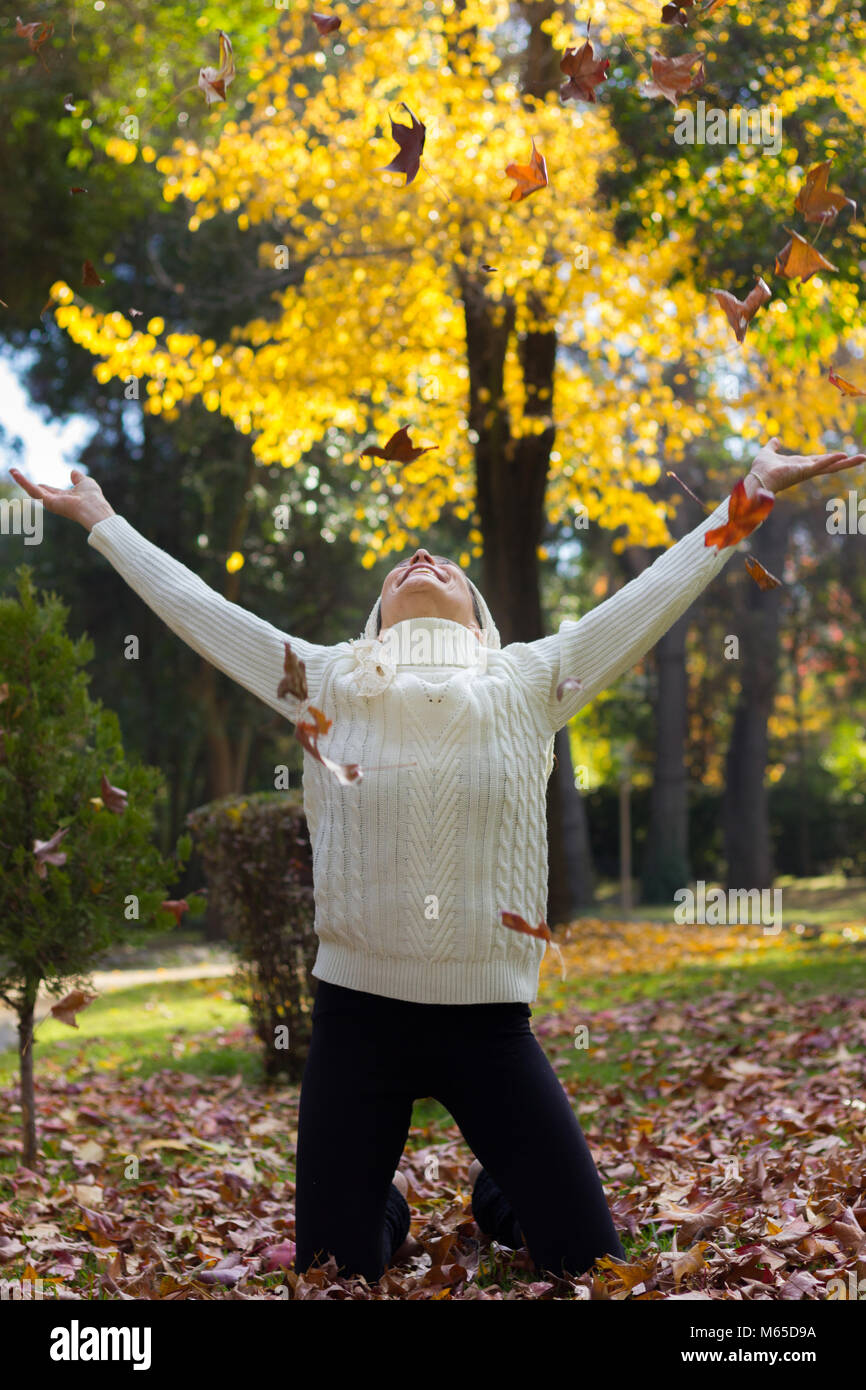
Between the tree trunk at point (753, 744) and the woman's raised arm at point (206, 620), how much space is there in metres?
17.5

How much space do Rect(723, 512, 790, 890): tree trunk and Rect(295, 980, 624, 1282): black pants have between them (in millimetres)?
17623

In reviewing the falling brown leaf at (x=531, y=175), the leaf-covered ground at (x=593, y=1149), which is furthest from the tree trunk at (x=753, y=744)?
the falling brown leaf at (x=531, y=175)

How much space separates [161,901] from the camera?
15.6 ft

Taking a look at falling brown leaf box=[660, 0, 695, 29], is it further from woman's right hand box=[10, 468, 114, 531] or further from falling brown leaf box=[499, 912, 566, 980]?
falling brown leaf box=[499, 912, 566, 980]

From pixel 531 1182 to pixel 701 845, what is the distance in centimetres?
2096

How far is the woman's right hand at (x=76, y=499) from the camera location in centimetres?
314

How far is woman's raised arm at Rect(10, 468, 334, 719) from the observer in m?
3.09

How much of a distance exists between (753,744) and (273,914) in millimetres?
15125

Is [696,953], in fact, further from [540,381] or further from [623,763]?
[623,763]

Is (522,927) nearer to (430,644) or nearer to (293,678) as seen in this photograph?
(293,678)

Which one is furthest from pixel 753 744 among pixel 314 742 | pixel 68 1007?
pixel 314 742

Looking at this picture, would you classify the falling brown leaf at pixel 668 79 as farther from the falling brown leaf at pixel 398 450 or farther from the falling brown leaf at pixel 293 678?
the falling brown leaf at pixel 293 678

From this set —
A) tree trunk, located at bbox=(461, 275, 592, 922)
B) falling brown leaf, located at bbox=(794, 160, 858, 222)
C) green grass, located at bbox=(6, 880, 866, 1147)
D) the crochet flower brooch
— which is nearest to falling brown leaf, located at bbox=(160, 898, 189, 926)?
green grass, located at bbox=(6, 880, 866, 1147)
